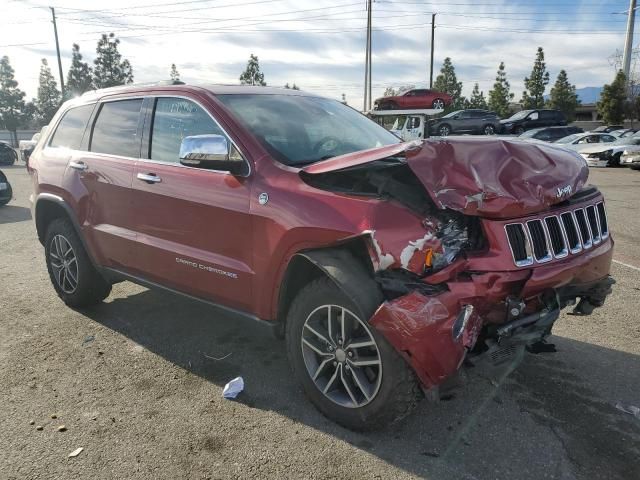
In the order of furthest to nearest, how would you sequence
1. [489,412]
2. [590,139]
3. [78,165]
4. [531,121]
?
1. [531,121]
2. [590,139]
3. [78,165]
4. [489,412]

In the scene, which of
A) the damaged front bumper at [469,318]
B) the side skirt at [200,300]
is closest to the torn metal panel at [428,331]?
the damaged front bumper at [469,318]

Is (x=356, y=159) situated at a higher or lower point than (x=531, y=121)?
lower

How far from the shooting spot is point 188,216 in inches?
138

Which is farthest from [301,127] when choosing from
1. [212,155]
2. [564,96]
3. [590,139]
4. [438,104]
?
[564,96]

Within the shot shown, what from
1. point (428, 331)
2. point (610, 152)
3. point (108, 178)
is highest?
point (108, 178)

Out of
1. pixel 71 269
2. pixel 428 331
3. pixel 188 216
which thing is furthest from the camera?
pixel 71 269

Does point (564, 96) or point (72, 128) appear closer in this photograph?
point (72, 128)

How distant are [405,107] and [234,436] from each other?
2884 cm

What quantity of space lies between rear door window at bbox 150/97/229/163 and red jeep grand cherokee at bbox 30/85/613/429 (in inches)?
0.6

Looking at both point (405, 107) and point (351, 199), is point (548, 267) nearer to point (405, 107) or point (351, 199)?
point (351, 199)

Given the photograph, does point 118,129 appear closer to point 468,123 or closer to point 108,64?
point 468,123

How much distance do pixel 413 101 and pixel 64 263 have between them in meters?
27.6

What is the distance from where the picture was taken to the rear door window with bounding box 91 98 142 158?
13.4 ft

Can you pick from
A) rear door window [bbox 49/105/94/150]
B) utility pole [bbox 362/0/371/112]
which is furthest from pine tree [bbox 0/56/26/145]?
rear door window [bbox 49/105/94/150]
